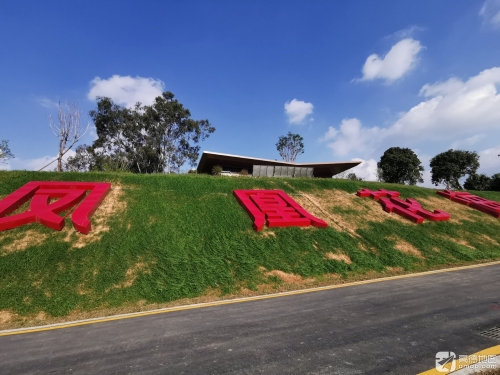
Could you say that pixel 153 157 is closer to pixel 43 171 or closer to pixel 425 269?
pixel 43 171

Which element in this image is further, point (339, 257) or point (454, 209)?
point (454, 209)

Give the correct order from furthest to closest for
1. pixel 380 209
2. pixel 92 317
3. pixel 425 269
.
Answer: pixel 380 209
pixel 425 269
pixel 92 317

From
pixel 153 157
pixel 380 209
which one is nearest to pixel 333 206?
pixel 380 209

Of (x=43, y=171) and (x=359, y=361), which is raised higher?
(x=43, y=171)

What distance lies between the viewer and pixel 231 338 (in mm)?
5285

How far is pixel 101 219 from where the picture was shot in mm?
12320

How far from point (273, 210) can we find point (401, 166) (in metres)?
49.6

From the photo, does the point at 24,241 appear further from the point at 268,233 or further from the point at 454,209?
the point at 454,209

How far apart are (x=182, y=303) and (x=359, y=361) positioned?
18.9ft

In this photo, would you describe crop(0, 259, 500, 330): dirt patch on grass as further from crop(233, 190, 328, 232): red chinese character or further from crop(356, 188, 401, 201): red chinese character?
crop(356, 188, 401, 201): red chinese character

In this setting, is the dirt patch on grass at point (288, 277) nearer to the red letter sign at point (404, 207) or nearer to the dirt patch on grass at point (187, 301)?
the dirt patch on grass at point (187, 301)

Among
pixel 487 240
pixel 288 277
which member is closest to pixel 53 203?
pixel 288 277

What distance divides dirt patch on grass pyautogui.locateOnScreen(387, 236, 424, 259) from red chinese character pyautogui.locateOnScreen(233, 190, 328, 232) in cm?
372

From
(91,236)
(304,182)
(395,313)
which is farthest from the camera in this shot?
(304,182)
